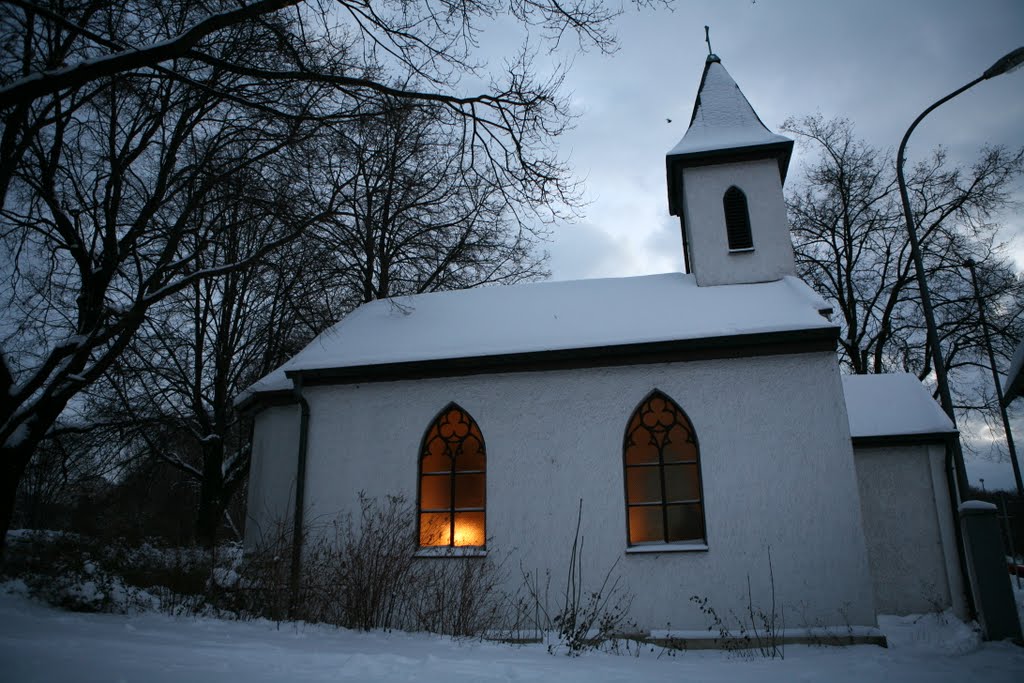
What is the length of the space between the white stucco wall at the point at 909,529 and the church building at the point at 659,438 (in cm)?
3

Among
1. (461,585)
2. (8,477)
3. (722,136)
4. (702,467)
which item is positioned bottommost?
(461,585)

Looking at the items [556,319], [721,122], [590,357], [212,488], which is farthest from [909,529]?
[212,488]

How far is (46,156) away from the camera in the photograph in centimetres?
959

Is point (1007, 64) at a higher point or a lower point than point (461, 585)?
higher

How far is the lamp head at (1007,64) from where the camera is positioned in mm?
8336

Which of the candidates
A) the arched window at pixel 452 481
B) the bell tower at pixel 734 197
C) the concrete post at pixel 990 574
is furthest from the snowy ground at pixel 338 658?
the bell tower at pixel 734 197

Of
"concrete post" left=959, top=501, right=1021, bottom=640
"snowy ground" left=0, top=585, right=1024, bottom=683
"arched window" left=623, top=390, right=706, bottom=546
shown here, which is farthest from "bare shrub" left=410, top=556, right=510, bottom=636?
"concrete post" left=959, top=501, right=1021, bottom=640

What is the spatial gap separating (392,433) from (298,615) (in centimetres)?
352

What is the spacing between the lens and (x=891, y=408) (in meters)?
12.3

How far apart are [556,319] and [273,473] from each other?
572 centimetres

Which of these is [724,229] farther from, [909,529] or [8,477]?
[8,477]

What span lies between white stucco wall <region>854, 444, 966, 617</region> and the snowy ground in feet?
12.0

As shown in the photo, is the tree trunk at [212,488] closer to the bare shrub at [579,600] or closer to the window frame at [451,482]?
the window frame at [451,482]

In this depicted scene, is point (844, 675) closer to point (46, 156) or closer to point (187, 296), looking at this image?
point (46, 156)
